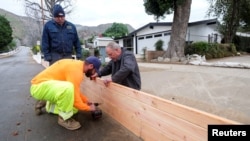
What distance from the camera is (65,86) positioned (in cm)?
299

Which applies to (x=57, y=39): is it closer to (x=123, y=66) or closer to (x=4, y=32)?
(x=123, y=66)

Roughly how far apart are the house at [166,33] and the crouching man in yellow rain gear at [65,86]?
1907 centimetres

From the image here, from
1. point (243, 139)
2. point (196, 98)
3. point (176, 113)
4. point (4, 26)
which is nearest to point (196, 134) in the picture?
point (176, 113)

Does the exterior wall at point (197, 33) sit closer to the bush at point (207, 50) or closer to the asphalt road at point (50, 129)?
the bush at point (207, 50)

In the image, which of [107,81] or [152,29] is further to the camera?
[152,29]

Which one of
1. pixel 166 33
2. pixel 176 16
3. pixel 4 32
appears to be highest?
pixel 4 32

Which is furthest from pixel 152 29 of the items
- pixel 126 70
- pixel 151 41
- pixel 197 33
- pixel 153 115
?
pixel 153 115

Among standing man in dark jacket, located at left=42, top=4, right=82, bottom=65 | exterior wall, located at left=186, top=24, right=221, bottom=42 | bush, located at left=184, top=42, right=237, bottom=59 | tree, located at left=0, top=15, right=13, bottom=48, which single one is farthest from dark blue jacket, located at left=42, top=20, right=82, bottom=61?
tree, located at left=0, top=15, right=13, bottom=48

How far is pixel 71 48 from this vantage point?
14.5ft

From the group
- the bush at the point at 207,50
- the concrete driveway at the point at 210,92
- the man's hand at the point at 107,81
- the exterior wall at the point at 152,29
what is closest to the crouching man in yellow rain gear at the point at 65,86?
the man's hand at the point at 107,81

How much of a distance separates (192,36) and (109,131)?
66.8ft

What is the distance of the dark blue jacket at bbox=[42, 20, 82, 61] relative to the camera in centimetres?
412

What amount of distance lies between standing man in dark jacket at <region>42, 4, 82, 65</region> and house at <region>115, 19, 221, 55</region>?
A: 18102 millimetres

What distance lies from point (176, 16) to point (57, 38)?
12670mm
